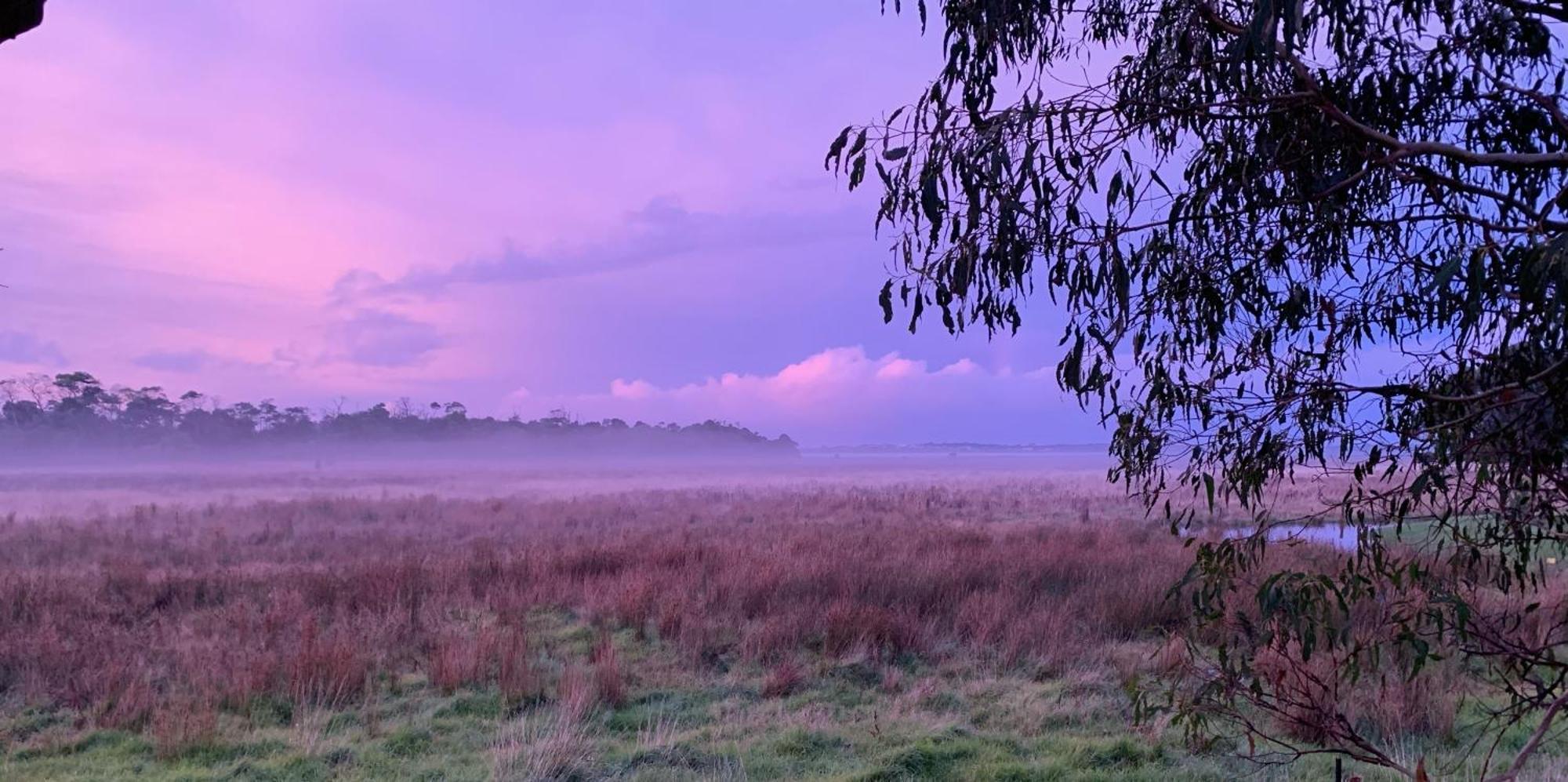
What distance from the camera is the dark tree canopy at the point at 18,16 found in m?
2.05

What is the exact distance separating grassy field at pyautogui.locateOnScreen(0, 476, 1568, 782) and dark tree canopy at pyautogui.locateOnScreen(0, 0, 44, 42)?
183 inches

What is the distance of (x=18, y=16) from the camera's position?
2070 millimetres

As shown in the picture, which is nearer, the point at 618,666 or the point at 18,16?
the point at 18,16

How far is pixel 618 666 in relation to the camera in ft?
26.7

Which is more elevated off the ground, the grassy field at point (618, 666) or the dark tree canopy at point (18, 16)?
the dark tree canopy at point (18, 16)

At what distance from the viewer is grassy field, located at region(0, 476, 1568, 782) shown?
20.2 ft

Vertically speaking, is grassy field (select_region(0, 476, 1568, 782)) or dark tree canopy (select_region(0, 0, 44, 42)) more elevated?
dark tree canopy (select_region(0, 0, 44, 42))

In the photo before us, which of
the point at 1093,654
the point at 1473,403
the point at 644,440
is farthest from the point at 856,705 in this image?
the point at 644,440

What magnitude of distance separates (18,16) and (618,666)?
6.82 m

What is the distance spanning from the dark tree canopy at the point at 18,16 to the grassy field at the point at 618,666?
4656 mm

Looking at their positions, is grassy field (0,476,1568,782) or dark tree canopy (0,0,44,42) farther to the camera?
grassy field (0,476,1568,782)

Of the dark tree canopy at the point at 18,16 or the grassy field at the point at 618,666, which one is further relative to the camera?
the grassy field at the point at 618,666

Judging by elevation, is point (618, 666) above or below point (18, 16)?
below

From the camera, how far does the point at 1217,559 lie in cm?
404
